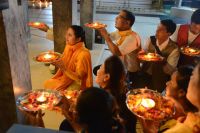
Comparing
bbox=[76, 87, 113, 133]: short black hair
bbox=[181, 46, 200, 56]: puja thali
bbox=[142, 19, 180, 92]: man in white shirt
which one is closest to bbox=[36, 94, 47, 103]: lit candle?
bbox=[76, 87, 113, 133]: short black hair

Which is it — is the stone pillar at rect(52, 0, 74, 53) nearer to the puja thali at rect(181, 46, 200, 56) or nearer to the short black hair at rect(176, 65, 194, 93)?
the puja thali at rect(181, 46, 200, 56)

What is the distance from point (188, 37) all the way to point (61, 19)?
2354 millimetres

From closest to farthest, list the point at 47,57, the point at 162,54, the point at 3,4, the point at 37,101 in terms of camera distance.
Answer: the point at 3,4, the point at 37,101, the point at 47,57, the point at 162,54

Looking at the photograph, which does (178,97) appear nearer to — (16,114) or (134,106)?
(134,106)

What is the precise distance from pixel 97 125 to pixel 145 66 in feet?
7.70

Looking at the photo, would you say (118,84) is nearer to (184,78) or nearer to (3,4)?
(184,78)

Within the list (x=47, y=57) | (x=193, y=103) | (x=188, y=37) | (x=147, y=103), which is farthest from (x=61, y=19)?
(x=193, y=103)

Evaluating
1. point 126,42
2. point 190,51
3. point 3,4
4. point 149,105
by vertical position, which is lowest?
point 149,105

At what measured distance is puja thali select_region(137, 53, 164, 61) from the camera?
3.29 metres

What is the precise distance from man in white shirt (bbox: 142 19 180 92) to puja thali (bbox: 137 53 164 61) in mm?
104

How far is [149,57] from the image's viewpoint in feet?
11.0

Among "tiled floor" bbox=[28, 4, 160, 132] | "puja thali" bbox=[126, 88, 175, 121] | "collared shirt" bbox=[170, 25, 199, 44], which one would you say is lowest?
"tiled floor" bbox=[28, 4, 160, 132]

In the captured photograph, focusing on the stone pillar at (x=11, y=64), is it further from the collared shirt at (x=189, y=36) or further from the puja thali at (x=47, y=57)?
the collared shirt at (x=189, y=36)

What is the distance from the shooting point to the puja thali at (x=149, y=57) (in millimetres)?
3285
